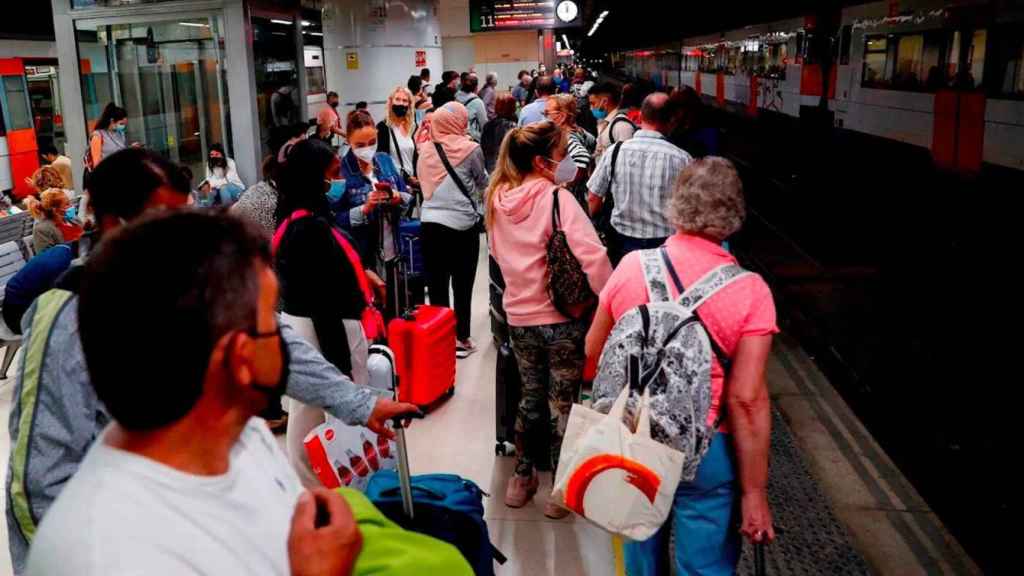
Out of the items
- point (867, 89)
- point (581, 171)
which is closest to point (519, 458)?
point (581, 171)

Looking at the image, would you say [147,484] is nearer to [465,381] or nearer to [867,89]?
[465,381]

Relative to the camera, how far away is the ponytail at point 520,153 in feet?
10.8

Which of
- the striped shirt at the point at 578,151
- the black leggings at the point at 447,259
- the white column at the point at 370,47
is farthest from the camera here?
the white column at the point at 370,47

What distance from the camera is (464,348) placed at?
5.42 m

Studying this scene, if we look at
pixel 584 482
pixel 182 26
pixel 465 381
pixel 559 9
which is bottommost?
pixel 465 381

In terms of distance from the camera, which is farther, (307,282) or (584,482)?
(307,282)

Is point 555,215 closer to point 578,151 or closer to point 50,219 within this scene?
point 578,151

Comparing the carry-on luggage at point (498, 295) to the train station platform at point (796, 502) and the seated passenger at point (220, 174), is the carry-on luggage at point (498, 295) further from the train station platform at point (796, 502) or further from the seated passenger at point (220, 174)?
the seated passenger at point (220, 174)

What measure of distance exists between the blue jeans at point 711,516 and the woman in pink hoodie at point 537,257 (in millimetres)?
1071

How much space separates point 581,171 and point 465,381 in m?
1.76

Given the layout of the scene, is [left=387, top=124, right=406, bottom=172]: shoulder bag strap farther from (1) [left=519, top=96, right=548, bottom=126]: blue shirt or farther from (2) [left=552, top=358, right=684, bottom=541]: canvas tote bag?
(2) [left=552, top=358, right=684, bottom=541]: canvas tote bag

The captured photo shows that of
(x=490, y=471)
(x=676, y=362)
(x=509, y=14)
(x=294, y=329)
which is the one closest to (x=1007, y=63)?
(x=676, y=362)

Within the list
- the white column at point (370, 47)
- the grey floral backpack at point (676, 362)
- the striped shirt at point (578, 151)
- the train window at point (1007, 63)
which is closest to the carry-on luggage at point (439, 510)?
the grey floral backpack at point (676, 362)

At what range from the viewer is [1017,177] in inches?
151
